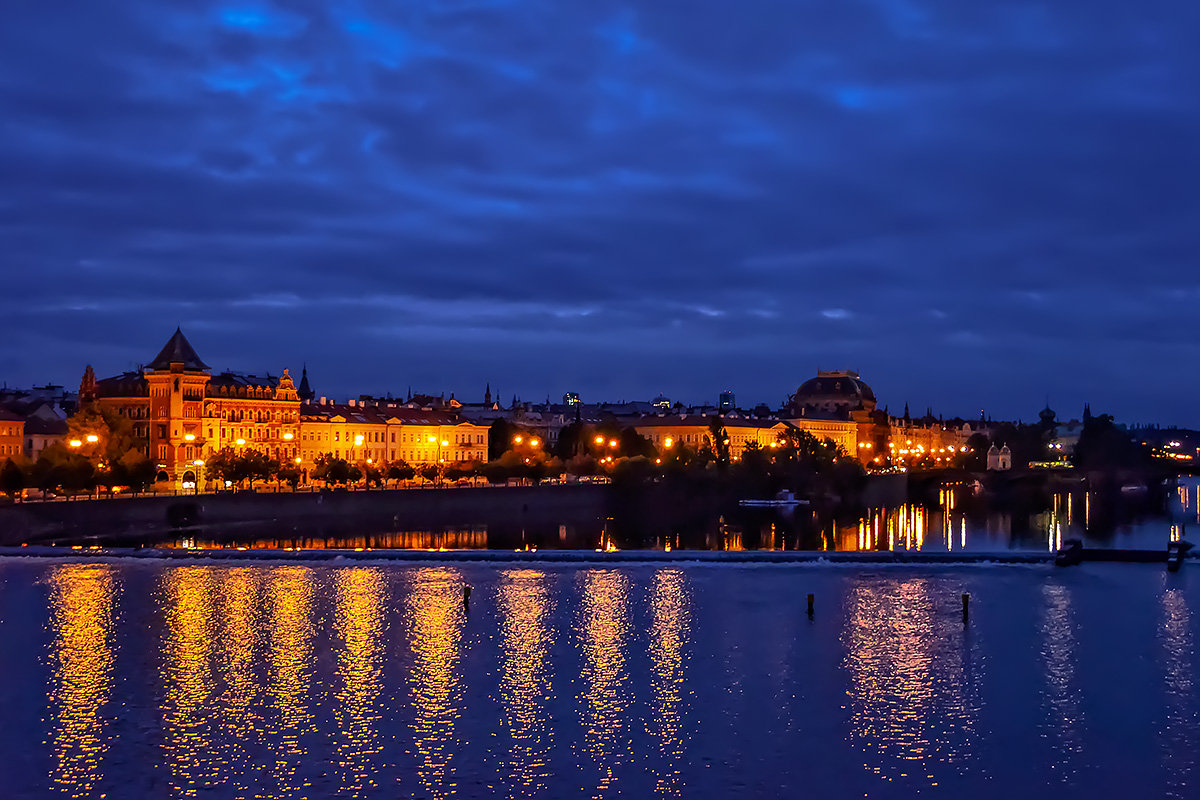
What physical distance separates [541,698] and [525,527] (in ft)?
151

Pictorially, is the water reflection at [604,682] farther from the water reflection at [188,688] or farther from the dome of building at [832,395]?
the dome of building at [832,395]

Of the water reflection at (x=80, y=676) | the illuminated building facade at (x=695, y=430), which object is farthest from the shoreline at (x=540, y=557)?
the illuminated building facade at (x=695, y=430)

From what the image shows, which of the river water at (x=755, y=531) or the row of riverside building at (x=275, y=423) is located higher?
the row of riverside building at (x=275, y=423)

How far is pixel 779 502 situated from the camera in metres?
90.8

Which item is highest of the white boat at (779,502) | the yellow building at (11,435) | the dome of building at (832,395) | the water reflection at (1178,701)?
the dome of building at (832,395)

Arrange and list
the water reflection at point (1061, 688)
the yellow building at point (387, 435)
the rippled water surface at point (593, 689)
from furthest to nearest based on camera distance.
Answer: the yellow building at point (387, 435), the water reflection at point (1061, 688), the rippled water surface at point (593, 689)

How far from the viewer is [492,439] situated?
128750 mm

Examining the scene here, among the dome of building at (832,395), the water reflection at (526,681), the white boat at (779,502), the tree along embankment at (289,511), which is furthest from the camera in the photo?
the dome of building at (832,395)

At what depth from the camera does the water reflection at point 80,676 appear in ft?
64.4

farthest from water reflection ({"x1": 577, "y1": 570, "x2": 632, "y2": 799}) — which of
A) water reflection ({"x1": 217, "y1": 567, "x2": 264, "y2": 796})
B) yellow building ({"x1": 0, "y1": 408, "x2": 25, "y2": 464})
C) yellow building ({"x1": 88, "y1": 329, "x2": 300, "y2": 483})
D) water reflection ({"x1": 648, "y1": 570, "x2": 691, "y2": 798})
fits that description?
yellow building ({"x1": 0, "y1": 408, "x2": 25, "y2": 464})

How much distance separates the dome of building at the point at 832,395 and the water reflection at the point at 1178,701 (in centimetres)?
15008

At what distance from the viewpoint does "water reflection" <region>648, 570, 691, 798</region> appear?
19.6 meters

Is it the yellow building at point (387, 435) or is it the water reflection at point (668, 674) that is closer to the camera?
the water reflection at point (668, 674)

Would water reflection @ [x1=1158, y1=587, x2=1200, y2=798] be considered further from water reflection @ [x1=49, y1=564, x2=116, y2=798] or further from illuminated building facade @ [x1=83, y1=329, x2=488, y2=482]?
illuminated building facade @ [x1=83, y1=329, x2=488, y2=482]
